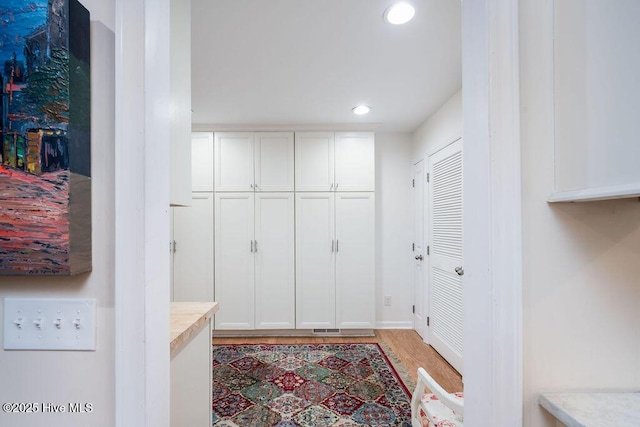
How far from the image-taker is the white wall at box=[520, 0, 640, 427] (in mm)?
609

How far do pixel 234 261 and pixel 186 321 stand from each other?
2044 mm

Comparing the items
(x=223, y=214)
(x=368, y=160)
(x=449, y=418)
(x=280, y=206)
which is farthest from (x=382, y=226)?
(x=449, y=418)

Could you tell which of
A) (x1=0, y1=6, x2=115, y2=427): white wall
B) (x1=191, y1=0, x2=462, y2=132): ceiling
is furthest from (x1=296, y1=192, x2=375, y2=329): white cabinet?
(x1=0, y1=6, x2=115, y2=427): white wall

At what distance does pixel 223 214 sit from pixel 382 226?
196cm

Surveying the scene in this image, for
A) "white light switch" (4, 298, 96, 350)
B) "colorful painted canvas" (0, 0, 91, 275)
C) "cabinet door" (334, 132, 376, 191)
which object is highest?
"cabinet door" (334, 132, 376, 191)

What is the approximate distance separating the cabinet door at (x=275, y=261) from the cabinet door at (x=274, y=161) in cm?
13

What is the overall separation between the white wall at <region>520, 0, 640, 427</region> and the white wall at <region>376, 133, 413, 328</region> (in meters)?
2.89

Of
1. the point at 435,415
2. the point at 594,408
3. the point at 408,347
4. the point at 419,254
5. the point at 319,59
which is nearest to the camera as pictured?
the point at 594,408

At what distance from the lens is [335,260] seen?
124 inches

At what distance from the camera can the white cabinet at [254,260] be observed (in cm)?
311

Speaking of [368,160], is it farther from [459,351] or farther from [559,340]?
[559,340]

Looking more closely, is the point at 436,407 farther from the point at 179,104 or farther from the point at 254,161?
the point at 254,161

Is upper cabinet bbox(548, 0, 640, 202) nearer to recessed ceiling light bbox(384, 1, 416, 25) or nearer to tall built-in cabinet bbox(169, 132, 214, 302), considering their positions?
recessed ceiling light bbox(384, 1, 416, 25)

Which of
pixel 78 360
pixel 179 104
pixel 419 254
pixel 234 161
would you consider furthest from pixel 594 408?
pixel 234 161
